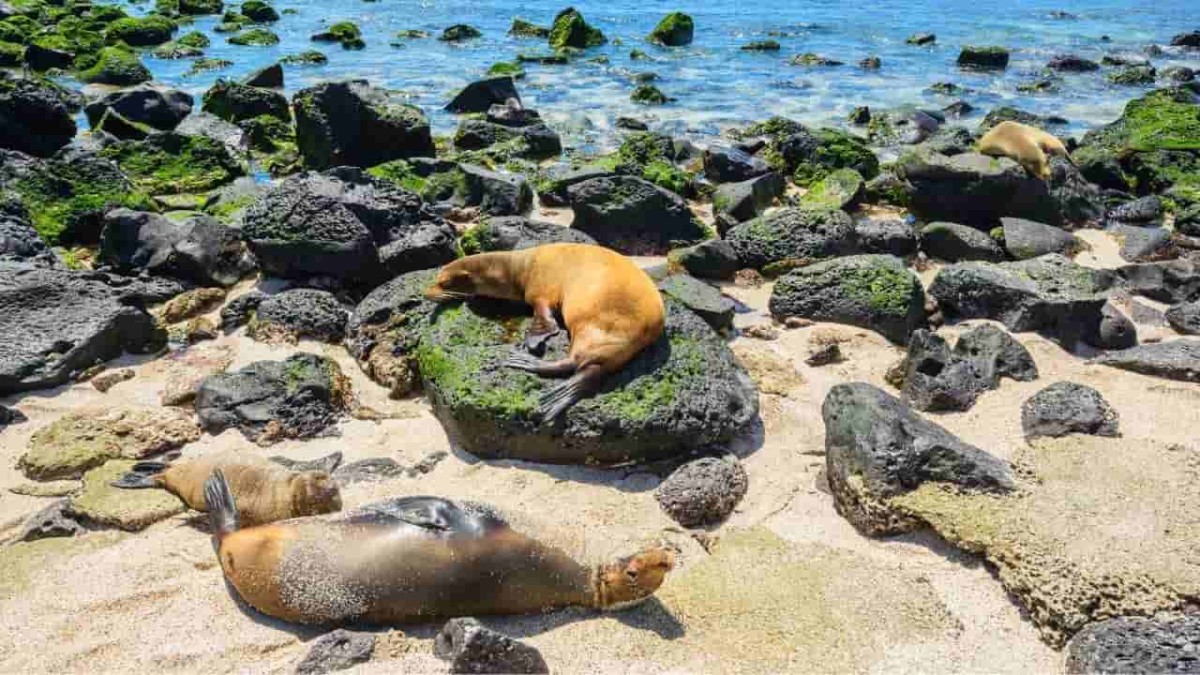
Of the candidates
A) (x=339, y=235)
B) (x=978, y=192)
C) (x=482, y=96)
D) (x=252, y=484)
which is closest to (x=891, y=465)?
(x=252, y=484)

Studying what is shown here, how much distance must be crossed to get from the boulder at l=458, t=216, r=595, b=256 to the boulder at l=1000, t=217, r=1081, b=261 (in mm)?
4448

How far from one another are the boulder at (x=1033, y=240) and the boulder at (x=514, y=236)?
445 centimetres

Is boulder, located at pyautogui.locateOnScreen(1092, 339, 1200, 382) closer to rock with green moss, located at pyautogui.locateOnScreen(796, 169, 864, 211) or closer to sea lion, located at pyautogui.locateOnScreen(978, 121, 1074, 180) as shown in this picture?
rock with green moss, located at pyautogui.locateOnScreen(796, 169, 864, 211)

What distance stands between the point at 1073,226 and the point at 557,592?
929 centimetres

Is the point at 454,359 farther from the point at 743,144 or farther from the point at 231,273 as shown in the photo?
the point at 743,144

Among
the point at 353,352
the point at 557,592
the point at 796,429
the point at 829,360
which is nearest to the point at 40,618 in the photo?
the point at 557,592

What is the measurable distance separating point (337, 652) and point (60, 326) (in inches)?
174

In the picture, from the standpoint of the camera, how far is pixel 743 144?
1508 centimetres

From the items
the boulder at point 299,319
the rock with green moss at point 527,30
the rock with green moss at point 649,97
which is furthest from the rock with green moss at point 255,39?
the boulder at point 299,319

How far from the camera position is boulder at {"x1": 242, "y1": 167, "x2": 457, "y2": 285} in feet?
28.1

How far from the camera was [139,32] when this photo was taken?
90.8 feet

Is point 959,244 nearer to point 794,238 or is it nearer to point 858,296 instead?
point 794,238

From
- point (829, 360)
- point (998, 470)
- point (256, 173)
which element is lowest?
point (256, 173)

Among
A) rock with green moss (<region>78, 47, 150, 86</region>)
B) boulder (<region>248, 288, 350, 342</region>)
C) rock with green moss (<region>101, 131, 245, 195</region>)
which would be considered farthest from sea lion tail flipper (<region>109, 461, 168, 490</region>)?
rock with green moss (<region>78, 47, 150, 86</region>)
